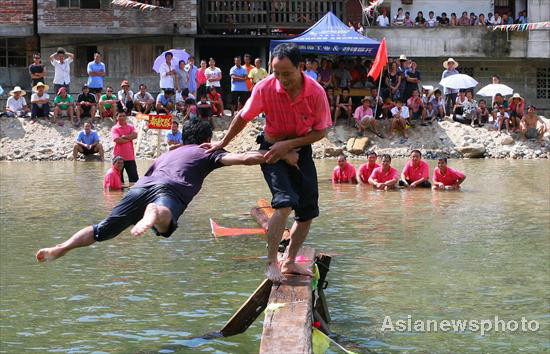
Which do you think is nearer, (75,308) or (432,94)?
(75,308)

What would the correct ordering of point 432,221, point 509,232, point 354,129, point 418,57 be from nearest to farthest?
point 509,232 → point 432,221 → point 354,129 → point 418,57

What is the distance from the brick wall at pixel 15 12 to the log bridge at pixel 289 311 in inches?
1053

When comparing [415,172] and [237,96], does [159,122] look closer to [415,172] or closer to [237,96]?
[237,96]

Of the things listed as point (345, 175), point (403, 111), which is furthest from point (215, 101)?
point (345, 175)

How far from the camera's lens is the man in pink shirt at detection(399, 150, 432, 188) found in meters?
22.0

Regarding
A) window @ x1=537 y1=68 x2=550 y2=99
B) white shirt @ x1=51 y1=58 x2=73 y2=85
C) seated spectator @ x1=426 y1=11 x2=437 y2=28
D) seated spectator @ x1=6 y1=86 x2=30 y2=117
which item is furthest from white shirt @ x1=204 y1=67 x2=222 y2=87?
window @ x1=537 y1=68 x2=550 y2=99

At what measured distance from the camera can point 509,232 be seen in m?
16.2

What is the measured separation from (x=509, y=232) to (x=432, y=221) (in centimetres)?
160

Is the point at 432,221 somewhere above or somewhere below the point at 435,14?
below

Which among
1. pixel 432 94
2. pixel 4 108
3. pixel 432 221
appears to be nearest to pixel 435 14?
pixel 432 94

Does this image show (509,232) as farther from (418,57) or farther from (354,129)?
(418,57)

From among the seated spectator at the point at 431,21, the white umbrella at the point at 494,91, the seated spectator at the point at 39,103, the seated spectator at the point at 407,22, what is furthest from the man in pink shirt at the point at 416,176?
the seated spectator at the point at 431,21

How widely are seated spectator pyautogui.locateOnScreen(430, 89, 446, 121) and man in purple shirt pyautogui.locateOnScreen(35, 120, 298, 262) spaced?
22.6 metres

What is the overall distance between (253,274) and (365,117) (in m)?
17.4
